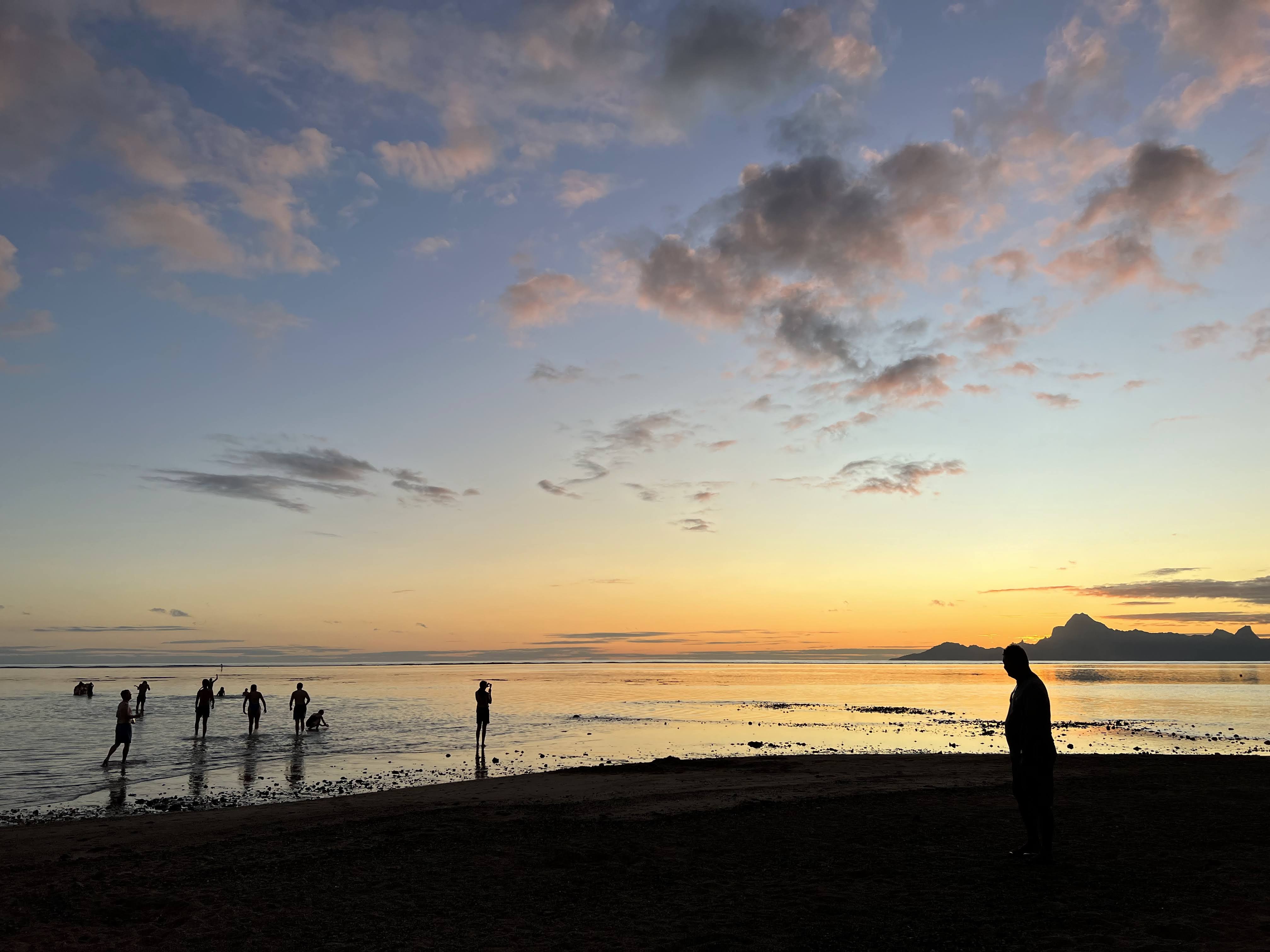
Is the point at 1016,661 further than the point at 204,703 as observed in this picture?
No

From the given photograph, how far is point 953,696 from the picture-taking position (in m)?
76.7

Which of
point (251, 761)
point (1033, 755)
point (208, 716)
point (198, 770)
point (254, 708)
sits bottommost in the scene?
point (251, 761)

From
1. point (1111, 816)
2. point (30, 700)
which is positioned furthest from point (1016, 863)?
point (30, 700)

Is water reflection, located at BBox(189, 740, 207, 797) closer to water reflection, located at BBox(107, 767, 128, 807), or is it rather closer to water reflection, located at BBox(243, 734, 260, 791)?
water reflection, located at BBox(243, 734, 260, 791)

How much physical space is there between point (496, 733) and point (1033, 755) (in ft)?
106

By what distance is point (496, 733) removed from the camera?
126 feet

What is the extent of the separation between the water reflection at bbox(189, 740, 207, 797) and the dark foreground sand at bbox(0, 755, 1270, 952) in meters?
5.46

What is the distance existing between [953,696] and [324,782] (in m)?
69.7

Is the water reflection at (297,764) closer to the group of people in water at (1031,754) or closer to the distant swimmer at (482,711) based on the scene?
the distant swimmer at (482,711)

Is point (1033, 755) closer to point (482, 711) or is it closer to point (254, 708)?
point (482, 711)

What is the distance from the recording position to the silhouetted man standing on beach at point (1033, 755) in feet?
33.0

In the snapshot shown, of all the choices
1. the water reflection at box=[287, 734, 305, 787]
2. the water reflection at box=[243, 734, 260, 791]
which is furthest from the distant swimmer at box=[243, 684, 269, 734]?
the water reflection at box=[287, 734, 305, 787]

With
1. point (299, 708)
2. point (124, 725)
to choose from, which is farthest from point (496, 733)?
point (124, 725)

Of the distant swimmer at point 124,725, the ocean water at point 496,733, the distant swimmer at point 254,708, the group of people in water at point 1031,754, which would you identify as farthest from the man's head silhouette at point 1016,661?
the distant swimmer at point 254,708
